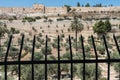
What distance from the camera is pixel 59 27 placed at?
2233 inches

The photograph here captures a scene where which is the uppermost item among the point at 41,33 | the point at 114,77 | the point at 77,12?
the point at 77,12

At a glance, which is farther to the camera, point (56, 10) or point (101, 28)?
point (56, 10)

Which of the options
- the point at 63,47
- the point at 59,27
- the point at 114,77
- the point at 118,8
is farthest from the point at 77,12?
the point at 114,77

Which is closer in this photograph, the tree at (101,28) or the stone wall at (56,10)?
the tree at (101,28)

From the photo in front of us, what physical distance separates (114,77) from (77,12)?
56731mm

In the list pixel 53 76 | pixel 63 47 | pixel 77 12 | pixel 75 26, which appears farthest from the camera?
pixel 77 12

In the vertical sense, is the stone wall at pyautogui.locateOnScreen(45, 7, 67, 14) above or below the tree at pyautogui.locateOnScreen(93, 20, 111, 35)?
above

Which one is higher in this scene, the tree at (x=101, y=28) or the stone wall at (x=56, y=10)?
the stone wall at (x=56, y=10)

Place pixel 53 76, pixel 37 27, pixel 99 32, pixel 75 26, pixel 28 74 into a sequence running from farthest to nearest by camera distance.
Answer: pixel 37 27, pixel 99 32, pixel 75 26, pixel 53 76, pixel 28 74

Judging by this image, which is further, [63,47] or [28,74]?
[63,47]

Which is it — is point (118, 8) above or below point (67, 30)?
above

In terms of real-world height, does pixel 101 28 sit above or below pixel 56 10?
below

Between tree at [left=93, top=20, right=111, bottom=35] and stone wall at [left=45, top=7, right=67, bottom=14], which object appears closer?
tree at [left=93, top=20, right=111, bottom=35]

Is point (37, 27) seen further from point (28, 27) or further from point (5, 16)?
point (5, 16)
